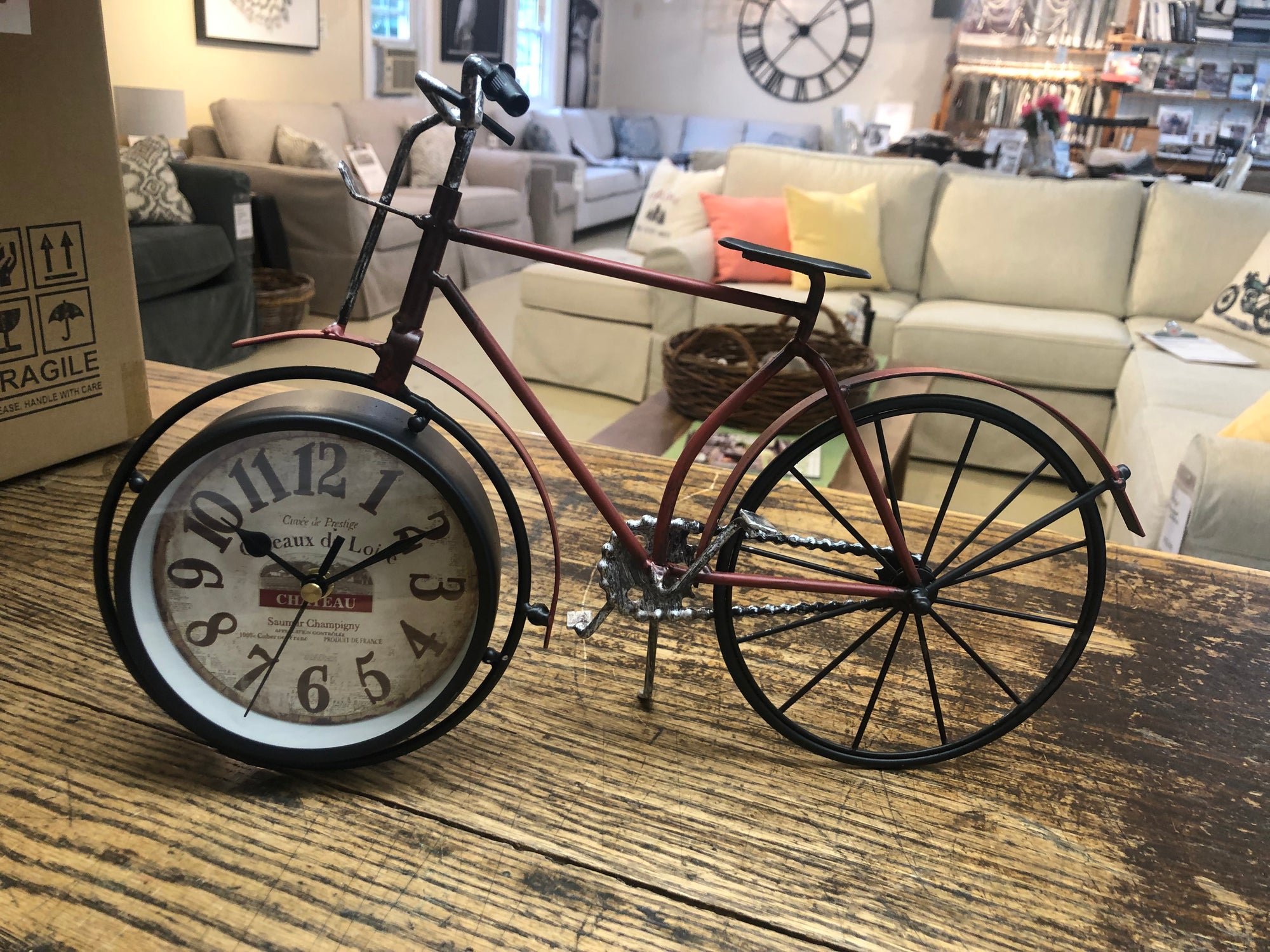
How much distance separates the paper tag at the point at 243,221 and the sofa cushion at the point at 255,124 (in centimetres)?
95

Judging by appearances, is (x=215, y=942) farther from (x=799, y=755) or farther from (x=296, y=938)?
(x=799, y=755)

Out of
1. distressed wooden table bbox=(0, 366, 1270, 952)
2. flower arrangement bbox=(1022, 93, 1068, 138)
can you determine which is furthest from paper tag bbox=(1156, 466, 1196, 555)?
flower arrangement bbox=(1022, 93, 1068, 138)

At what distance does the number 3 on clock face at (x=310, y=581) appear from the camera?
55 centimetres

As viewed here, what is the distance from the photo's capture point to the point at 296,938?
479 millimetres

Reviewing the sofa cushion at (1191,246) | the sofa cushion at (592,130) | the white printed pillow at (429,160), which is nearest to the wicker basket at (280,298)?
the white printed pillow at (429,160)

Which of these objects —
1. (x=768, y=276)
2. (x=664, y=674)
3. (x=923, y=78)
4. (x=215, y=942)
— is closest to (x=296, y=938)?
(x=215, y=942)

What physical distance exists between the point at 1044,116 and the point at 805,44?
428 centimetres

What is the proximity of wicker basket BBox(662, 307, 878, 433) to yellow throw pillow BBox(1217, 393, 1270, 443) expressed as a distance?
0.66 meters

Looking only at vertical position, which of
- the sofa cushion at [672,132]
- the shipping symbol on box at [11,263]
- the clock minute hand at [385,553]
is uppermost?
the sofa cushion at [672,132]

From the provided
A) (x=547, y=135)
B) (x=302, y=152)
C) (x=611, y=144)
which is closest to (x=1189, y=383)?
(x=302, y=152)

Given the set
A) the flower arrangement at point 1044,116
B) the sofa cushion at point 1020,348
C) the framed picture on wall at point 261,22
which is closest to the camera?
the sofa cushion at point 1020,348

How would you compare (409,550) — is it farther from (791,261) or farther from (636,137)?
(636,137)

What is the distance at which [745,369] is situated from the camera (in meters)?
2.01

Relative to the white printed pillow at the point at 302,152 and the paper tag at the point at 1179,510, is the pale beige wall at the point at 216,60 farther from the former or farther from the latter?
the paper tag at the point at 1179,510
